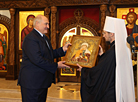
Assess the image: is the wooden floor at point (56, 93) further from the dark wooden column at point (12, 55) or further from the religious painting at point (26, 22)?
the religious painting at point (26, 22)

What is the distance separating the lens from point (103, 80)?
2.46 metres

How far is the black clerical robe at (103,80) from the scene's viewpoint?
2449 mm

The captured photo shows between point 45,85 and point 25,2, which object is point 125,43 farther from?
point 25,2

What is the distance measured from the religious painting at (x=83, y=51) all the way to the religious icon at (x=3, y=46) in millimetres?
4952

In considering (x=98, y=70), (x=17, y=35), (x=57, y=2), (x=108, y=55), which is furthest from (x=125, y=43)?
(x=17, y=35)

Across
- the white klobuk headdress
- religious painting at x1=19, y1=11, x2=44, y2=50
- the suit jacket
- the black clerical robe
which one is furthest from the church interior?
the white klobuk headdress

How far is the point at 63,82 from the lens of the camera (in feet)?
22.1

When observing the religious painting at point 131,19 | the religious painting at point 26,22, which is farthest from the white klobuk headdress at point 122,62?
the religious painting at point 26,22

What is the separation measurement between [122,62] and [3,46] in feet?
20.0

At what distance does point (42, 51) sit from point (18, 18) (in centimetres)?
480

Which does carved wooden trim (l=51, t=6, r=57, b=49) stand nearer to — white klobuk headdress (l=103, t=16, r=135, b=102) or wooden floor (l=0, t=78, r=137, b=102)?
wooden floor (l=0, t=78, r=137, b=102)

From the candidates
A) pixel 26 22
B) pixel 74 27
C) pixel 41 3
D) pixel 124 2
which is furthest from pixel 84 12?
pixel 26 22

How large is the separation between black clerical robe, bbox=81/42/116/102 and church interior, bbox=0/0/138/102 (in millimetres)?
3245

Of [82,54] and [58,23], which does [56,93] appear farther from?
[58,23]
